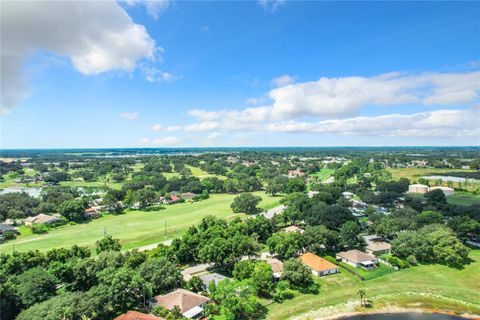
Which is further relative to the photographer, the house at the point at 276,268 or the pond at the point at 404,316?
the house at the point at 276,268

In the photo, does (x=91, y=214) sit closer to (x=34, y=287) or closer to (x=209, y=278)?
(x=34, y=287)

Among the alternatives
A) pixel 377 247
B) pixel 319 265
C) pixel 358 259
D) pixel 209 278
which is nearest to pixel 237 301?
pixel 209 278

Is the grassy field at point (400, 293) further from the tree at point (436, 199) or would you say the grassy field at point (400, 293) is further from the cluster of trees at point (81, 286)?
the tree at point (436, 199)

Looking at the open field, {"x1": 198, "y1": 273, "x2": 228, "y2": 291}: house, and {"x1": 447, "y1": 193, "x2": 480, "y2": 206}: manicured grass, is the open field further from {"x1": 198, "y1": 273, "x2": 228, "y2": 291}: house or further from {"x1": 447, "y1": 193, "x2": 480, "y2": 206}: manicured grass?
{"x1": 198, "y1": 273, "x2": 228, "y2": 291}: house

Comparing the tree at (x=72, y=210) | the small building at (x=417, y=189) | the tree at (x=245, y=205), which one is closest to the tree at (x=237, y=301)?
the tree at (x=245, y=205)

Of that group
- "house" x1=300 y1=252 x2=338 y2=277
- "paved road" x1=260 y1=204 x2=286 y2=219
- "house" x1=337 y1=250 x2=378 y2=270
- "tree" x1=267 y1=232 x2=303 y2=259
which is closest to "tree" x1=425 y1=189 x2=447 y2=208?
"paved road" x1=260 y1=204 x2=286 y2=219

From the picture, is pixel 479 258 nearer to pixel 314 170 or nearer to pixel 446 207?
pixel 446 207

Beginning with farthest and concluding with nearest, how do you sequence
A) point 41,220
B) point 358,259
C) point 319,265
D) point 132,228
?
point 41,220 → point 132,228 → point 358,259 → point 319,265
